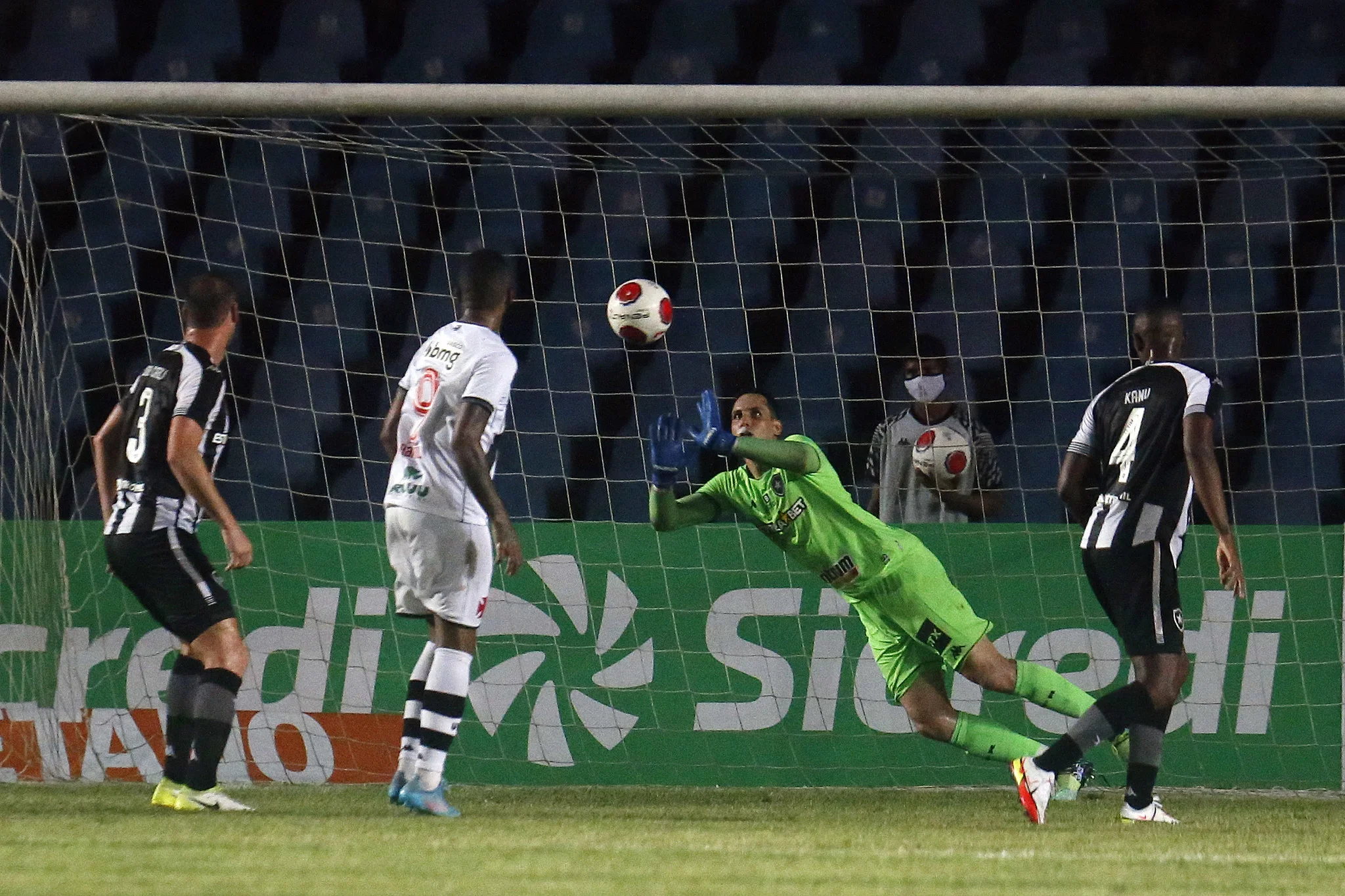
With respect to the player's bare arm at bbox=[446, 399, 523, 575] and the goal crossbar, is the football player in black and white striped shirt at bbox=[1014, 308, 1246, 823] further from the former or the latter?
the player's bare arm at bbox=[446, 399, 523, 575]

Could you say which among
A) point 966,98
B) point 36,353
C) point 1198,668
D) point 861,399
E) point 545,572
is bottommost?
point 1198,668

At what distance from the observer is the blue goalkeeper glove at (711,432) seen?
4852mm

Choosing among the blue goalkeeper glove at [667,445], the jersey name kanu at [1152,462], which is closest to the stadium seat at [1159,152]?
the jersey name kanu at [1152,462]

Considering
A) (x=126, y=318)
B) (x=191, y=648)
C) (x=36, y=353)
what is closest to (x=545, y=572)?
(x=191, y=648)

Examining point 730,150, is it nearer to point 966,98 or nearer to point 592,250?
point 592,250

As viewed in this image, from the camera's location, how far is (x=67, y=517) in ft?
23.7

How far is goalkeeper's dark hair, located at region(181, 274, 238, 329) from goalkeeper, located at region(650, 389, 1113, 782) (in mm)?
1379

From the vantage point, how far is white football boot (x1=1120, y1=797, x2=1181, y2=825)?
4699 mm

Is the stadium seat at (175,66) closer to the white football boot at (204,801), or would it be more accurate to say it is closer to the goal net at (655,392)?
the goal net at (655,392)

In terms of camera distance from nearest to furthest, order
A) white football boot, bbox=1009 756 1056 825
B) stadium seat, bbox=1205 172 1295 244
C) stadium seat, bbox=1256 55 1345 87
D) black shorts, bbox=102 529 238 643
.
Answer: white football boot, bbox=1009 756 1056 825 < black shorts, bbox=102 529 238 643 < stadium seat, bbox=1205 172 1295 244 < stadium seat, bbox=1256 55 1345 87

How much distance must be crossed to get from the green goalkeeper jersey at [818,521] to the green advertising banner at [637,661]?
0.73m

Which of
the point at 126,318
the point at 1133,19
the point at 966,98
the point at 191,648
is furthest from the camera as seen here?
the point at 1133,19

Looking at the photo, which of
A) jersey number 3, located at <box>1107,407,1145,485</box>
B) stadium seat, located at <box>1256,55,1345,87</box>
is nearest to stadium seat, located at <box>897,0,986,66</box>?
stadium seat, located at <box>1256,55,1345,87</box>

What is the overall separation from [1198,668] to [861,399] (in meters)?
1.91
